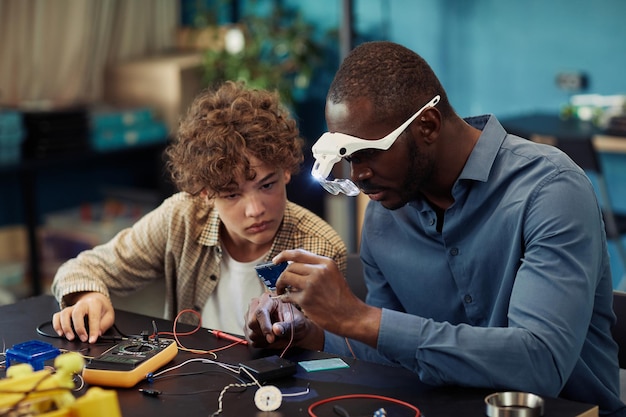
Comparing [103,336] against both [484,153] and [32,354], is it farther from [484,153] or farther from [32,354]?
[484,153]

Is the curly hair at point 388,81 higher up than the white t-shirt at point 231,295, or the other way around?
the curly hair at point 388,81

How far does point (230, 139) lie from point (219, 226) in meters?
0.25

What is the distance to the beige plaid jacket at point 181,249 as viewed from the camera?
2.26m

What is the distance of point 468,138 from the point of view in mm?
1834

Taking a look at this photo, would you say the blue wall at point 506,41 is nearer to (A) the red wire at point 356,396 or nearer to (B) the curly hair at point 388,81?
(B) the curly hair at point 388,81

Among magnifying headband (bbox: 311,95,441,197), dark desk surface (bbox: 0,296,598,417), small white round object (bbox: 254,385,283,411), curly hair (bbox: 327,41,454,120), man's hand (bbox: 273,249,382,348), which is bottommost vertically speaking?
dark desk surface (bbox: 0,296,598,417)

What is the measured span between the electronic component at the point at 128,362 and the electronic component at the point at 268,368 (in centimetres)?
16

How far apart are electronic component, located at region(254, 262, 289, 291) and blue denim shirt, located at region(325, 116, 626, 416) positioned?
25 centimetres

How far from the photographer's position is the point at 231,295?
7.56ft

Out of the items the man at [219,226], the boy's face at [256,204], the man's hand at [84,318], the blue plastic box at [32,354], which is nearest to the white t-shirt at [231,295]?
the man at [219,226]

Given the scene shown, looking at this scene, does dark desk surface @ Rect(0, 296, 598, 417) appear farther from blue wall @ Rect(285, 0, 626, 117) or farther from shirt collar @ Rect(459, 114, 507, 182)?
blue wall @ Rect(285, 0, 626, 117)

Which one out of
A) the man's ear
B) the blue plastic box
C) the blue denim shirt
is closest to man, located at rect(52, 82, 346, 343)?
the blue denim shirt

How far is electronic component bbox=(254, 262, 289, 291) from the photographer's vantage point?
1.70 m

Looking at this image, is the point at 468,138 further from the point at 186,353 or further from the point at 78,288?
the point at 78,288
